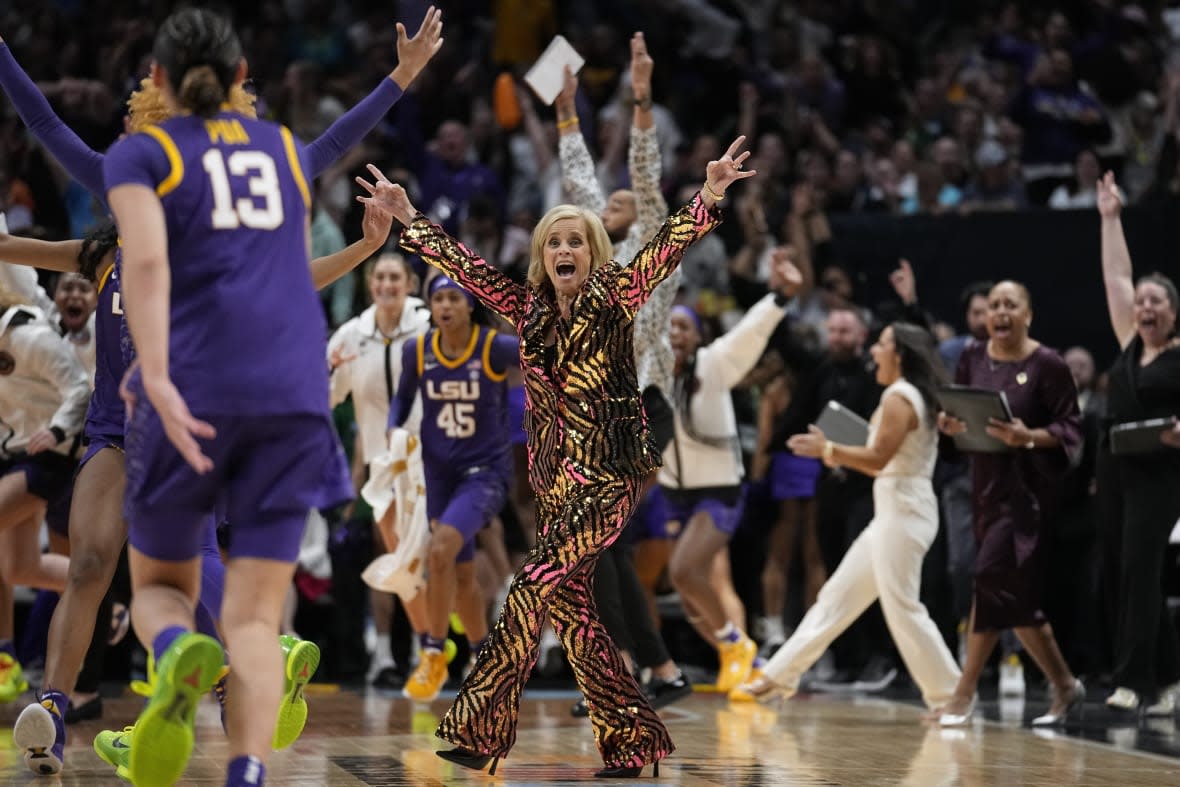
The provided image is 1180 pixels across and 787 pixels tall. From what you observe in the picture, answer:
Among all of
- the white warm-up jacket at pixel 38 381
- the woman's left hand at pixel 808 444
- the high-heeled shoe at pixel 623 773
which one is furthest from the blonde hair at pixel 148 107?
the woman's left hand at pixel 808 444

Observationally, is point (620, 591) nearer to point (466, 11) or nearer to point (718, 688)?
point (718, 688)

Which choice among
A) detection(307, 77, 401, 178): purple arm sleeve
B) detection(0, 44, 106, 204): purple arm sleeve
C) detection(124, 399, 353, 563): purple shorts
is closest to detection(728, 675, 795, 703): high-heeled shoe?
detection(307, 77, 401, 178): purple arm sleeve

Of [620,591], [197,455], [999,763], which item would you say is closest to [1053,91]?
[620,591]

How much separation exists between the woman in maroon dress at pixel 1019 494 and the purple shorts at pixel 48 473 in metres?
4.26

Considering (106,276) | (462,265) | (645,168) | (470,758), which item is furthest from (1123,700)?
(106,276)

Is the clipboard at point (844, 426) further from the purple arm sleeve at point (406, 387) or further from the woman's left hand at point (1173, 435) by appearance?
the purple arm sleeve at point (406, 387)

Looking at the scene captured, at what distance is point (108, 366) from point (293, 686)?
1.53 m

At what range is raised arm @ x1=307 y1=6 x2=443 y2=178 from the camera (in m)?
5.26

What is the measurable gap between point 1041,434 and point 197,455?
559 centimetres

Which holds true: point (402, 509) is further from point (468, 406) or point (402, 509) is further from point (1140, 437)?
point (1140, 437)

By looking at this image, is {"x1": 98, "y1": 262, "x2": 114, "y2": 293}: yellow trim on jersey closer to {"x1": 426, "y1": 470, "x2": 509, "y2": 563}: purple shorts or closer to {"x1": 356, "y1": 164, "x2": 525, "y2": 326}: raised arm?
{"x1": 356, "y1": 164, "x2": 525, "y2": 326}: raised arm

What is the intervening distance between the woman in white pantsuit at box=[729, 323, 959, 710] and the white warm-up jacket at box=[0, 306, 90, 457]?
3537 millimetres

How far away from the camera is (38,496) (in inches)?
322

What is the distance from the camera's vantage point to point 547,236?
630 centimetres
